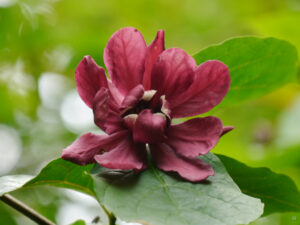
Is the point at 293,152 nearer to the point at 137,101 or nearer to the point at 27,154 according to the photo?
the point at 137,101

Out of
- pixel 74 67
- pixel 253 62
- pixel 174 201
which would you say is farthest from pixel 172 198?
pixel 74 67

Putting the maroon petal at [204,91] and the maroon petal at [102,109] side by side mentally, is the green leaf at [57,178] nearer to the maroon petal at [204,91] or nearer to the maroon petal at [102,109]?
the maroon petal at [102,109]

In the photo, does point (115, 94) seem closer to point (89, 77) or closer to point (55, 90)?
point (89, 77)

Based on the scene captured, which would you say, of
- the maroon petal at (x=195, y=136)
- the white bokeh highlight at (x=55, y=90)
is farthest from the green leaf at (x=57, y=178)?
the white bokeh highlight at (x=55, y=90)

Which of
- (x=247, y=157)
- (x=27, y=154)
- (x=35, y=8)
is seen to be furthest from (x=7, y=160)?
(x=247, y=157)

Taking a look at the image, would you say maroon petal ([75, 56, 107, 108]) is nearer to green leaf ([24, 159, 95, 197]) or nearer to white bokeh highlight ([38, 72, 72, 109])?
green leaf ([24, 159, 95, 197])

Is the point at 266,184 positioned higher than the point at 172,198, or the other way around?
the point at 172,198
